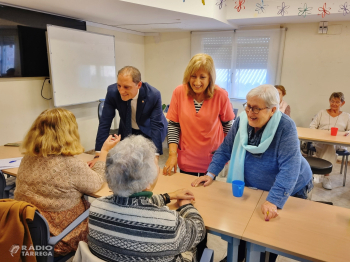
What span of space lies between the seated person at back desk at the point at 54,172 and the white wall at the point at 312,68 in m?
4.55

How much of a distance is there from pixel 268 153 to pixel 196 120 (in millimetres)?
594

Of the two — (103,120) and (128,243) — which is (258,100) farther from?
(103,120)

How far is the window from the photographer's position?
16.4 feet

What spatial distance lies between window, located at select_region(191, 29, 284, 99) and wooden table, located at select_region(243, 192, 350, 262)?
411 cm

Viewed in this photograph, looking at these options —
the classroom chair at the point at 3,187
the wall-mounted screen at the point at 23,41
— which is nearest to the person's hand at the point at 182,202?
the classroom chair at the point at 3,187

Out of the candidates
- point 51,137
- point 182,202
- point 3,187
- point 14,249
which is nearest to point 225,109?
point 182,202

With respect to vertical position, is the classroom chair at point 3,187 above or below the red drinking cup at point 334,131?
below

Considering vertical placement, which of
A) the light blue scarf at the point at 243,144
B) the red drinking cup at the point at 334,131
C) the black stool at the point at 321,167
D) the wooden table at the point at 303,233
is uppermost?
the light blue scarf at the point at 243,144

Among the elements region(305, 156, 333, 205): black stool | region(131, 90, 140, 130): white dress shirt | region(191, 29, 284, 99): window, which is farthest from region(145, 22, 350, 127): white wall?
region(131, 90, 140, 130): white dress shirt

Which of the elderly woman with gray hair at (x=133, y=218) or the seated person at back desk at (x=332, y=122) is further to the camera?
the seated person at back desk at (x=332, y=122)

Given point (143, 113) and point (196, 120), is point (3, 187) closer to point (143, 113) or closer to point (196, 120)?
point (143, 113)

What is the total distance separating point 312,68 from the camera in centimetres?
476

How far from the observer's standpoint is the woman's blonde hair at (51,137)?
1.39 m

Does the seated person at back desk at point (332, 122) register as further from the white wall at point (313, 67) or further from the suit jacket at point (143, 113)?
the suit jacket at point (143, 113)
